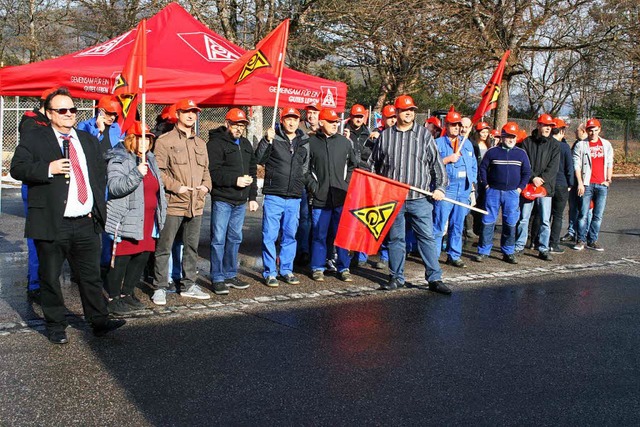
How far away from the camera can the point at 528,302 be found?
24.5 ft

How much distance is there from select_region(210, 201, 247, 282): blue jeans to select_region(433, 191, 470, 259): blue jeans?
9.06ft

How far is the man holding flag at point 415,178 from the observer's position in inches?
306

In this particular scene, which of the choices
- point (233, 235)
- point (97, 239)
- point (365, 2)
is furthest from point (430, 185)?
point (365, 2)

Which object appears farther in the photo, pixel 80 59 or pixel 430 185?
pixel 80 59

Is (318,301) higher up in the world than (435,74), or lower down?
lower down

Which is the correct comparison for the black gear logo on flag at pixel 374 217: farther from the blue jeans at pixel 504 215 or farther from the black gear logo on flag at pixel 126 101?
the black gear logo on flag at pixel 126 101

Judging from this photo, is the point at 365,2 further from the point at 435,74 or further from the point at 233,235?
the point at 233,235

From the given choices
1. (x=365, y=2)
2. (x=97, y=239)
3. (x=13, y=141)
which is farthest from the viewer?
(x=13, y=141)

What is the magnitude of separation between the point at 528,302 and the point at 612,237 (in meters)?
5.27

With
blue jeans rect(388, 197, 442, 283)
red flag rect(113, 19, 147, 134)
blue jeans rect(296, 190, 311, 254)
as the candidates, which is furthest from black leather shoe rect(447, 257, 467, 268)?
red flag rect(113, 19, 147, 134)

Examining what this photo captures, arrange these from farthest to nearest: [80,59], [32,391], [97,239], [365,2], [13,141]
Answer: [13,141], [365,2], [80,59], [97,239], [32,391]

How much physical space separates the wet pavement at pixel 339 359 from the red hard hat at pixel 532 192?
182 cm

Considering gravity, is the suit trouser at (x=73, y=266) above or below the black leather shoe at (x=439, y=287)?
above

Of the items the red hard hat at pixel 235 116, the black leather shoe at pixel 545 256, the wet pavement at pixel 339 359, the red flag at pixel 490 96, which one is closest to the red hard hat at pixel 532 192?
the black leather shoe at pixel 545 256
